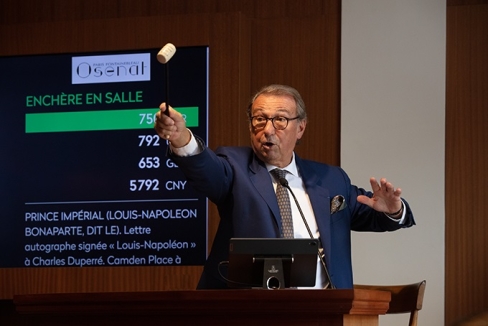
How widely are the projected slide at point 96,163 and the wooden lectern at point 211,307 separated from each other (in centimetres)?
253

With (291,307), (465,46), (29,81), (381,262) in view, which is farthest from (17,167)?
(291,307)

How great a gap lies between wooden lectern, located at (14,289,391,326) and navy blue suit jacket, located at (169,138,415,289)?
2.65ft

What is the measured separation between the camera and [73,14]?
560 cm

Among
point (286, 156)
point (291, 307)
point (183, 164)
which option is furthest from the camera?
point (286, 156)

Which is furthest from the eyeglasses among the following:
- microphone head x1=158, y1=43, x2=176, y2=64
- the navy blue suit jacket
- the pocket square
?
microphone head x1=158, y1=43, x2=176, y2=64

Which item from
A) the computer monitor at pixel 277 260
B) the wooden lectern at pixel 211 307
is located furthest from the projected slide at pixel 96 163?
the wooden lectern at pixel 211 307

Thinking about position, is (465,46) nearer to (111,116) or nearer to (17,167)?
(111,116)

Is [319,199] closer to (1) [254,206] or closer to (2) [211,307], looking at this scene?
(1) [254,206]

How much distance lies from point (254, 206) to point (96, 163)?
82.0 inches

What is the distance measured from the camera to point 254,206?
3484 millimetres

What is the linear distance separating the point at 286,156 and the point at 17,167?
2.33 metres

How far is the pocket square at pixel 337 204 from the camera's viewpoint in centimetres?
364

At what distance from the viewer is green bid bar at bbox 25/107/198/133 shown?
528 centimetres

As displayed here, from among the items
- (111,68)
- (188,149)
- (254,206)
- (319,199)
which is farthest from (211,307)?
(111,68)
